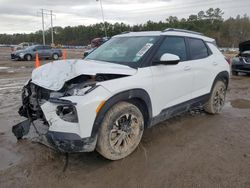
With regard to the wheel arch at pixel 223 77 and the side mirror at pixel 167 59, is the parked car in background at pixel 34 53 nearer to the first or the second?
the wheel arch at pixel 223 77

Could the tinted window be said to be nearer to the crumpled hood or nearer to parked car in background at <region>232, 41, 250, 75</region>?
the crumpled hood

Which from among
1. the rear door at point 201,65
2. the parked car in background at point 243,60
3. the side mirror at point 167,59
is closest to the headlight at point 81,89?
the side mirror at point 167,59

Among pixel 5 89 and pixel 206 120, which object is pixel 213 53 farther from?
pixel 5 89

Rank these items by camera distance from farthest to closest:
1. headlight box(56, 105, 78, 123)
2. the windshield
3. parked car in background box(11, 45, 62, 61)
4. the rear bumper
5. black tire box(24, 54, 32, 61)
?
black tire box(24, 54, 32, 61) → parked car in background box(11, 45, 62, 61) → the rear bumper → the windshield → headlight box(56, 105, 78, 123)

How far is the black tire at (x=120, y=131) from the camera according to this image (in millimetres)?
3281

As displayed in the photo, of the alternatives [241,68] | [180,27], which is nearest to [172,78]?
[241,68]

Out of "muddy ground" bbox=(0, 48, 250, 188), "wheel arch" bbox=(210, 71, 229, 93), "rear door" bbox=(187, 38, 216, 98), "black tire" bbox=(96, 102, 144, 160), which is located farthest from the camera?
"wheel arch" bbox=(210, 71, 229, 93)

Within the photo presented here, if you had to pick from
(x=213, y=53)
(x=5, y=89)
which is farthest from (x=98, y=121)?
(x=5, y=89)

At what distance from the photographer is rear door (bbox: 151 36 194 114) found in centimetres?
395

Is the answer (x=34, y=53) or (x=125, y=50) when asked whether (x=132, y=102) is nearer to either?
(x=125, y=50)

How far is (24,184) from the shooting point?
3064 mm

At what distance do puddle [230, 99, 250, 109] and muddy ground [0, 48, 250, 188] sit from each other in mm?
1754

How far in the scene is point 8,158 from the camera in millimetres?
3734

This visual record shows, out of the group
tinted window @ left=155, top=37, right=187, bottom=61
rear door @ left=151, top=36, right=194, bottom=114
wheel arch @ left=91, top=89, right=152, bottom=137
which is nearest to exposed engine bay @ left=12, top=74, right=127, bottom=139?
wheel arch @ left=91, top=89, right=152, bottom=137
